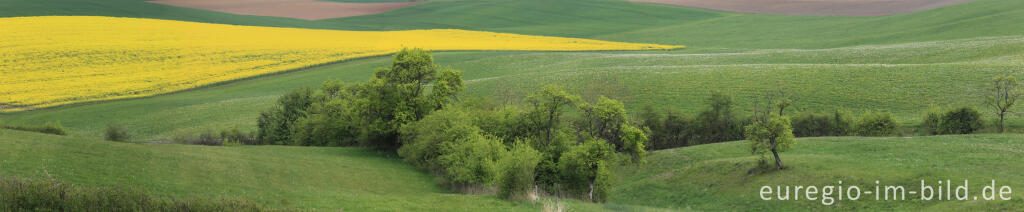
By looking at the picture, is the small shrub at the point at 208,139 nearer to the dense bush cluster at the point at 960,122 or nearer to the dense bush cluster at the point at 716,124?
the dense bush cluster at the point at 716,124

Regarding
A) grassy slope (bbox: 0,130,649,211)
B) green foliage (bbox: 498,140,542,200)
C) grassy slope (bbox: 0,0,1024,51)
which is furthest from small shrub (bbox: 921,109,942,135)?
grassy slope (bbox: 0,0,1024,51)

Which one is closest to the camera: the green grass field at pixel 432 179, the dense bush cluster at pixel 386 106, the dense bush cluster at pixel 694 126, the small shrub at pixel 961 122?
the green grass field at pixel 432 179

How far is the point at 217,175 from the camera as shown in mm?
27234

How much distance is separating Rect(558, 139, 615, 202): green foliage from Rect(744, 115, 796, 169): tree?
11.3 meters

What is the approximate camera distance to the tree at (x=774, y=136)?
38.6 m

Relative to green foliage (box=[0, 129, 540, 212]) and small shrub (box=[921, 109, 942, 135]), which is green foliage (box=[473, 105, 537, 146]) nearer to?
green foliage (box=[0, 129, 540, 212])

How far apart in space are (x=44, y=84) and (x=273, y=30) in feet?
184

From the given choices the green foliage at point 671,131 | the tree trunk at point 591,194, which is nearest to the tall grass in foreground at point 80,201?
the tree trunk at point 591,194

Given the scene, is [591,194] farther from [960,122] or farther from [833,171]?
[960,122]

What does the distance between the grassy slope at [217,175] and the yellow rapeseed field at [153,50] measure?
4967cm

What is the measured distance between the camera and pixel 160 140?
194 ft

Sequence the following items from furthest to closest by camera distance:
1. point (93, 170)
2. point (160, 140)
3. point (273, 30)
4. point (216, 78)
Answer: point (273, 30)
point (216, 78)
point (160, 140)
point (93, 170)

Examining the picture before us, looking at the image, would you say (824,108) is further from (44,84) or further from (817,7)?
(817,7)

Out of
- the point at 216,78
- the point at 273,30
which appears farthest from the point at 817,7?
the point at 216,78
